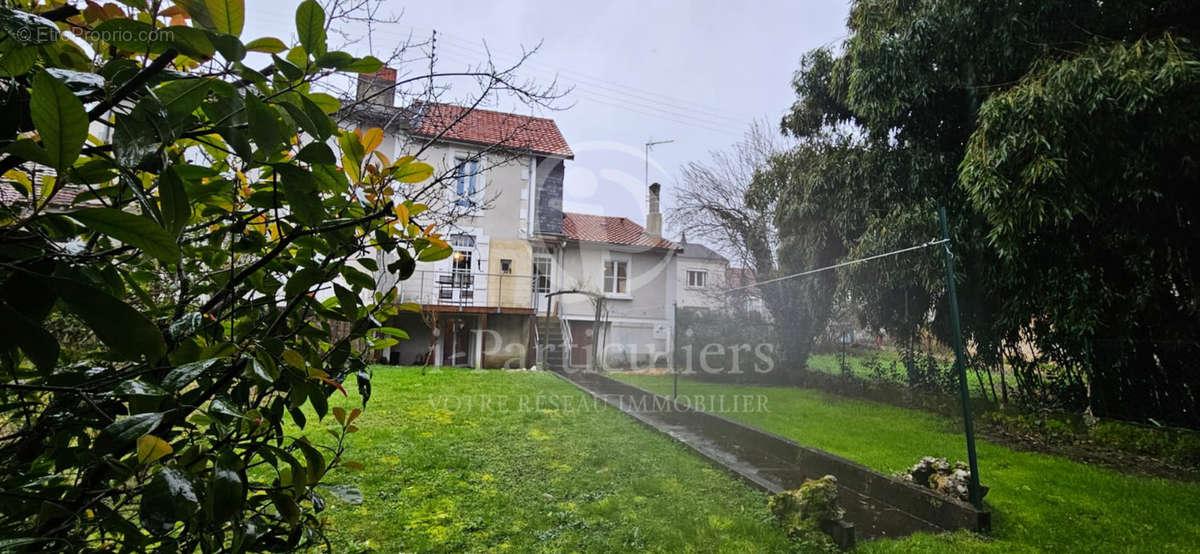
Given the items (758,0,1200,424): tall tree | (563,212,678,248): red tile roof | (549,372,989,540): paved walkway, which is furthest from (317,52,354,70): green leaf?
(563,212,678,248): red tile roof

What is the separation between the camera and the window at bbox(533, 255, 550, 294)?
11594mm

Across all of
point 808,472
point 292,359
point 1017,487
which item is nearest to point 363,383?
point 292,359

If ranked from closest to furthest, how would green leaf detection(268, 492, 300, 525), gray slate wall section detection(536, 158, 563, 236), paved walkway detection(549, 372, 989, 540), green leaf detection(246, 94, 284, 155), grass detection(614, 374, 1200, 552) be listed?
1. green leaf detection(246, 94, 284, 155)
2. green leaf detection(268, 492, 300, 525)
3. grass detection(614, 374, 1200, 552)
4. paved walkway detection(549, 372, 989, 540)
5. gray slate wall section detection(536, 158, 563, 236)

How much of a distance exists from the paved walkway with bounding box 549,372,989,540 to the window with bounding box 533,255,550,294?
6398 millimetres

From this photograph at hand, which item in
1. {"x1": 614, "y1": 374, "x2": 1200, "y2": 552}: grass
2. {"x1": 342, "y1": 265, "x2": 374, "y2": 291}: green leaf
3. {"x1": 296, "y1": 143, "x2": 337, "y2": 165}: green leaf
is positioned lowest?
{"x1": 614, "y1": 374, "x2": 1200, "y2": 552}: grass

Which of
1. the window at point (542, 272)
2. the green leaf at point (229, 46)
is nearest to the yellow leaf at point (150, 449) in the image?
the green leaf at point (229, 46)

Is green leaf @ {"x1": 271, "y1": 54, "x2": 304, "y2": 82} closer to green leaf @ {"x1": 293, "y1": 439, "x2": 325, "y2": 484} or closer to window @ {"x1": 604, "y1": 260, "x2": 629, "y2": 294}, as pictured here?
green leaf @ {"x1": 293, "y1": 439, "x2": 325, "y2": 484}

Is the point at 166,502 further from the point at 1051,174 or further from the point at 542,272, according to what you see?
the point at 542,272

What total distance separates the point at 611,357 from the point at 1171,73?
9434 mm

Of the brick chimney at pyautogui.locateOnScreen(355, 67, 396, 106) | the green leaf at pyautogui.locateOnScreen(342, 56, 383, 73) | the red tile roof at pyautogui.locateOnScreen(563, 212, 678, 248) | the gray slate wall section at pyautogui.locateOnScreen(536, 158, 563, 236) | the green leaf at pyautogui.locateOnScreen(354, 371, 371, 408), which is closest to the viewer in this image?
the green leaf at pyautogui.locateOnScreen(342, 56, 383, 73)

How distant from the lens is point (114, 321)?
1.12 ft

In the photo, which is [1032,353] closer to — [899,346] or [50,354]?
[899,346]

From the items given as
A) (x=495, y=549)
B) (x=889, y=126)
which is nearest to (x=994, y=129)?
(x=889, y=126)

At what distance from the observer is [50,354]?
0.34m
